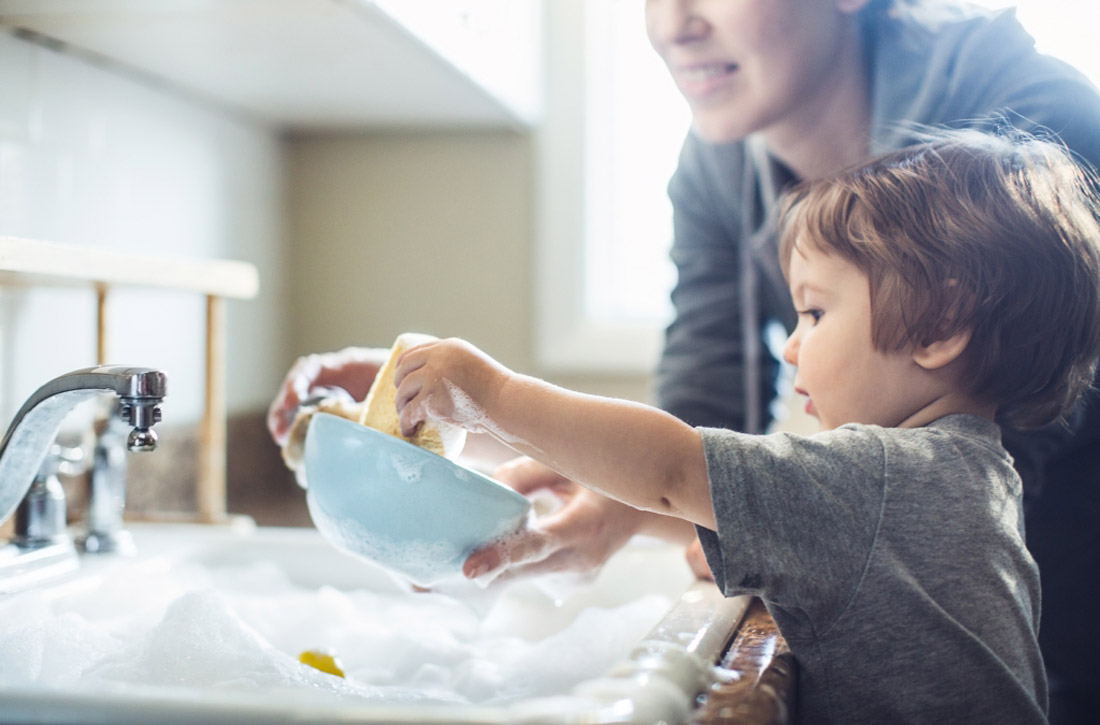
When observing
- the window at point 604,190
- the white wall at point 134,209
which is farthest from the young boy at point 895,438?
the window at point 604,190

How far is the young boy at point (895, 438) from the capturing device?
1.75ft

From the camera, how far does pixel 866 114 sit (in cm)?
90

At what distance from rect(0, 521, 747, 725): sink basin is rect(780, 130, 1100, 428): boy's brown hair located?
24cm

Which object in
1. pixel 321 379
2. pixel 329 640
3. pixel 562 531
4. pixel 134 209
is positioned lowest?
pixel 329 640

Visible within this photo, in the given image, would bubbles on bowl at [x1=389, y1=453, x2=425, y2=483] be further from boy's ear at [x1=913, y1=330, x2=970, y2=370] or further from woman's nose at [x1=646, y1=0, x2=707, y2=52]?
woman's nose at [x1=646, y1=0, x2=707, y2=52]

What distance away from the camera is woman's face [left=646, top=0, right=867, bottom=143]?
832 millimetres

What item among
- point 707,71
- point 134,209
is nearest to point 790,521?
point 707,71

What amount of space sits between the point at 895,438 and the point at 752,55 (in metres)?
0.42

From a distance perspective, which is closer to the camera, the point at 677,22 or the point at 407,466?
the point at 407,466

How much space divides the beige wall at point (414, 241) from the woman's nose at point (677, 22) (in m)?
0.65

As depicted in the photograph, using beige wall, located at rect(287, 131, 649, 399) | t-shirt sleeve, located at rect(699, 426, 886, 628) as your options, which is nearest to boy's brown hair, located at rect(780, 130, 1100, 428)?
t-shirt sleeve, located at rect(699, 426, 886, 628)

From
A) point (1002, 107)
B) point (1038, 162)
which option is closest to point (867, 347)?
point (1038, 162)

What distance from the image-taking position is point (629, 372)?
1486mm

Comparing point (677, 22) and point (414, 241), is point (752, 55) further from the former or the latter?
point (414, 241)
